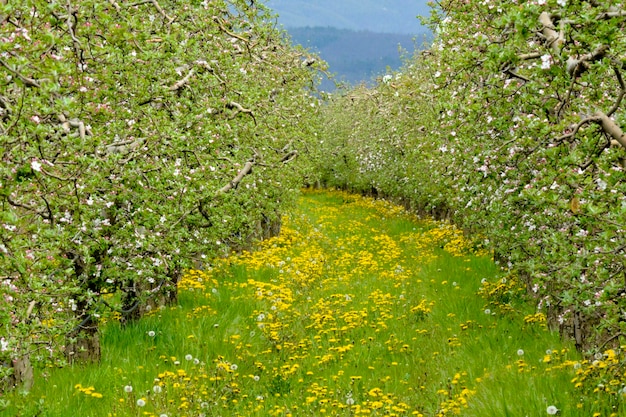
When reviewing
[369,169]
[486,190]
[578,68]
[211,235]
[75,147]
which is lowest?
[369,169]

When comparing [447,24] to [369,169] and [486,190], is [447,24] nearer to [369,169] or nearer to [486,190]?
[486,190]

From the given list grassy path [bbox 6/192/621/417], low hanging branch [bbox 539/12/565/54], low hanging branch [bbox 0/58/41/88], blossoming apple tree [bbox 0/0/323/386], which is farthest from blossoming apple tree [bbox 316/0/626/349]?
low hanging branch [bbox 0/58/41/88]

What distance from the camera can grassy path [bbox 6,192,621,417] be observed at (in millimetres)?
8602

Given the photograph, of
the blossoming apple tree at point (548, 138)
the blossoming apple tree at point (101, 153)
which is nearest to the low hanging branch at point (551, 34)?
the blossoming apple tree at point (548, 138)

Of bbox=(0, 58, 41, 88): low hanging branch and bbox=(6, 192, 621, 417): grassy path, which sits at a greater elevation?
bbox=(0, 58, 41, 88): low hanging branch

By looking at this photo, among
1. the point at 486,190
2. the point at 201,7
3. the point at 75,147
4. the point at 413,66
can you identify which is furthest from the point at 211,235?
the point at 413,66

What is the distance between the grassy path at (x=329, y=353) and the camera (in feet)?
28.2

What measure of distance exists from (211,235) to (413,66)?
23164 mm

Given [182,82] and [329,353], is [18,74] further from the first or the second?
[329,353]

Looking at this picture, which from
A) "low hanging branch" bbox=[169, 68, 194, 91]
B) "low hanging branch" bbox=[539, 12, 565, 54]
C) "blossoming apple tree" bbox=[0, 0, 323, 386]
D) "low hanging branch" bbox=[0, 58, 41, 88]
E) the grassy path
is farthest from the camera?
"low hanging branch" bbox=[169, 68, 194, 91]

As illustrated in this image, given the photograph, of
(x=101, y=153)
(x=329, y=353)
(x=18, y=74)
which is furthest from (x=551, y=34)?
(x=329, y=353)

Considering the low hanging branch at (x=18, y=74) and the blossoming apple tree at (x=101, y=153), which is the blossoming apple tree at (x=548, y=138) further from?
the low hanging branch at (x=18, y=74)

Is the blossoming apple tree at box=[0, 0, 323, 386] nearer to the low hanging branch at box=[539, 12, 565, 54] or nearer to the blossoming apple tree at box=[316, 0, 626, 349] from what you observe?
the blossoming apple tree at box=[316, 0, 626, 349]

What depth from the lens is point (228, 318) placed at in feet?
42.6
